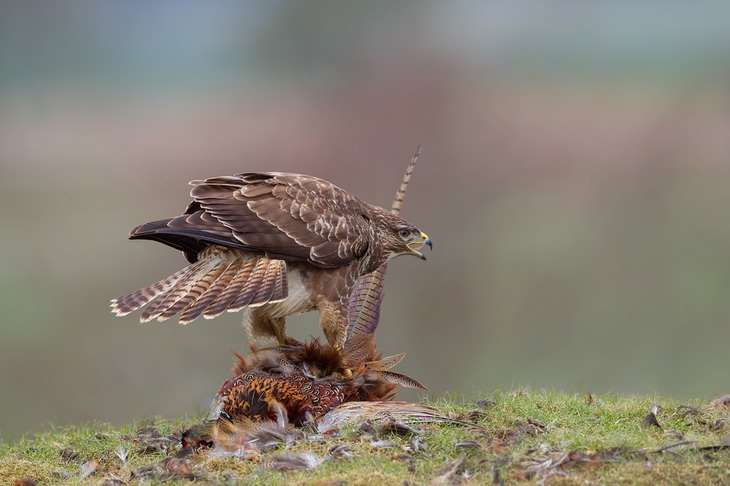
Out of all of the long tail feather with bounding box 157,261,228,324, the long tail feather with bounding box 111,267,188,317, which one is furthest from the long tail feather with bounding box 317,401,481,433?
the long tail feather with bounding box 111,267,188,317

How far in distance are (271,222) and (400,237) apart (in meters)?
1.48

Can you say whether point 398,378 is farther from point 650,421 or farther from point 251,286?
point 650,421

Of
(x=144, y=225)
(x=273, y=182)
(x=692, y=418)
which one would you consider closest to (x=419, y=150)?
(x=273, y=182)

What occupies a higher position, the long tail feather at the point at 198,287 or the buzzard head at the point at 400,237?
the buzzard head at the point at 400,237

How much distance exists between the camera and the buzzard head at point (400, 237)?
26.5 feet

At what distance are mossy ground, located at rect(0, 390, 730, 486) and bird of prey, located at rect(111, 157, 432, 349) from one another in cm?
109

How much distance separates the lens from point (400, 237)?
26.6 ft

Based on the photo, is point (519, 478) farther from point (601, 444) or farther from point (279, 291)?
point (279, 291)

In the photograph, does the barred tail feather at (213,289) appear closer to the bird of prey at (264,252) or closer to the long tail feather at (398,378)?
the bird of prey at (264,252)

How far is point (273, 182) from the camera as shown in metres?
7.45

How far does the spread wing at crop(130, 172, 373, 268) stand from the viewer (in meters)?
6.84

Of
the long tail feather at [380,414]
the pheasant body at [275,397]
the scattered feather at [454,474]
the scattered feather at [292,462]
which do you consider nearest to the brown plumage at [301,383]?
the pheasant body at [275,397]

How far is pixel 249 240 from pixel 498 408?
7.71ft

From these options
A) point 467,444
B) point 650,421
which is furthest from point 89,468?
point 650,421
